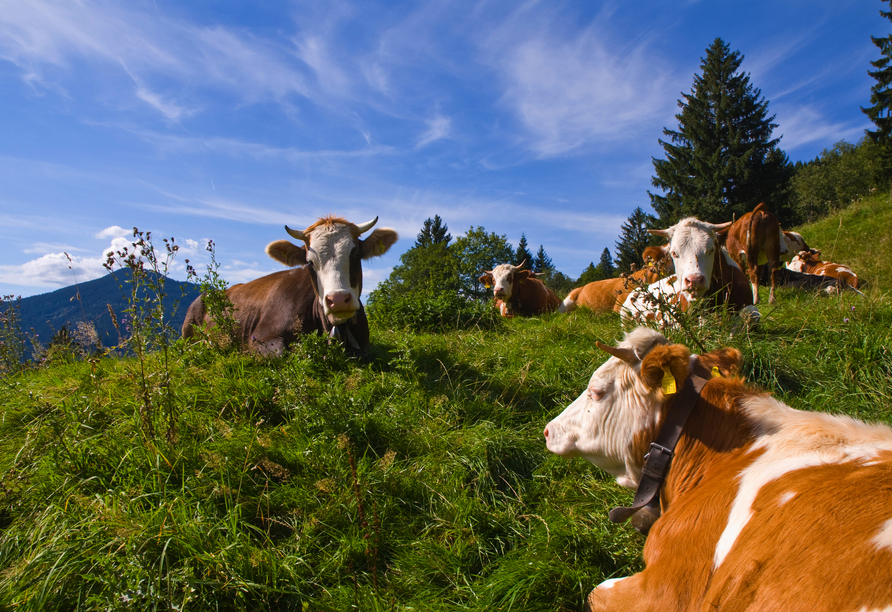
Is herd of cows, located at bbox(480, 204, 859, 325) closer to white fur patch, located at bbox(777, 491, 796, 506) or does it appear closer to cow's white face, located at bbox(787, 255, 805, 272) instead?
cow's white face, located at bbox(787, 255, 805, 272)

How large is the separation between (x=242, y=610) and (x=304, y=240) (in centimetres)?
444

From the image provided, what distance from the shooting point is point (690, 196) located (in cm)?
3988

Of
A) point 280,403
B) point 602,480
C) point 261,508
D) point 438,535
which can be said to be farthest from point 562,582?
point 280,403

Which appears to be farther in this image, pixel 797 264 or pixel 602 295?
pixel 797 264

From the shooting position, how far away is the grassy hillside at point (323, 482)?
2.29 meters

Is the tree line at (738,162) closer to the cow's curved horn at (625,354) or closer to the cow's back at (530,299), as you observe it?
the cow's back at (530,299)

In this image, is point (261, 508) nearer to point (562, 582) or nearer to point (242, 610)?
point (242, 610)

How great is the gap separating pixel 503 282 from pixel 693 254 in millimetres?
5279

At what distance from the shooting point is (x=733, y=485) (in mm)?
2012

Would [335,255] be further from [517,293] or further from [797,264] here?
[797,264]

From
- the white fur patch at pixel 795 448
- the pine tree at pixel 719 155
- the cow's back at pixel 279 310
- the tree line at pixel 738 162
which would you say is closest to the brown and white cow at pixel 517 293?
the cow's back at pixel 279 310

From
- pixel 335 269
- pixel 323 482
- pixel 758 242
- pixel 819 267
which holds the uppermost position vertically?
pixel 758 242

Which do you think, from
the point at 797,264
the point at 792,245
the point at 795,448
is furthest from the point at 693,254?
the point at 797,264

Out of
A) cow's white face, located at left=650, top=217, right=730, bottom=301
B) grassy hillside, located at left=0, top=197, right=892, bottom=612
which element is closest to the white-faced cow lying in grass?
grassy hillside, located at left=0, top=197, right=892, bottom=612
